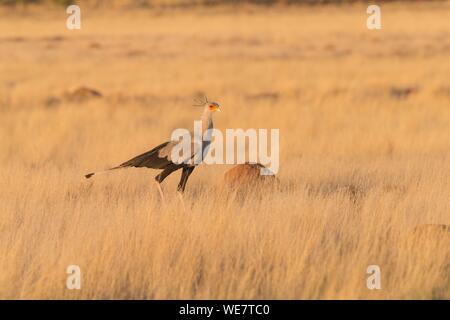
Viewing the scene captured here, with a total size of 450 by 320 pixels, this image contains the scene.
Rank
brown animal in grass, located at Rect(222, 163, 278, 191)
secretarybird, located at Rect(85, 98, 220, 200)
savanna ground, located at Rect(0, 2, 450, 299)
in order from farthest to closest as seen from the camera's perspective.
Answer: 1. brown animal in grass, located at Rect(222, 163, 278, 191)
2. secretarybird, located at Rect(85, 98, 220, 200)
3. savanna ground, located at Rect(0, 2, 450, 299)

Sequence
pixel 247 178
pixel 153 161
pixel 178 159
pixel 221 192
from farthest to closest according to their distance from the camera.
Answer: pixel 247 178
pixel 221 192
pixel 153 161
pixel 178 159

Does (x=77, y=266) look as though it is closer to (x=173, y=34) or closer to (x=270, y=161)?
(x=270, y=161)

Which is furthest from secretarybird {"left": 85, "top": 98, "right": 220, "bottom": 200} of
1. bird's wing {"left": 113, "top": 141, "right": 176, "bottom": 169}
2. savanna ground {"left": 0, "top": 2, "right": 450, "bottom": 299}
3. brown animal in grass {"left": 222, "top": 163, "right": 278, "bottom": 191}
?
brown animal in grass {"left": 222, "top": 163, "right": 278, "bottom": 191}

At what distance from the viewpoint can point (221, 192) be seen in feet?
24.5

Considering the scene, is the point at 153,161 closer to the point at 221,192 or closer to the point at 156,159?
the point at 156,159

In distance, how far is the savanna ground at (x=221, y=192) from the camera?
17.6ft

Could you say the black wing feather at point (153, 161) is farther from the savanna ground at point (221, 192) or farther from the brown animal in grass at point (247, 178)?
the brown animal in grass at point (247, 178)

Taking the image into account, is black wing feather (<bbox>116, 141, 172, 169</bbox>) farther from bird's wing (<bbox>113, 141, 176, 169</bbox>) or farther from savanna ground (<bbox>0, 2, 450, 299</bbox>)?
savanna ground (<bbox>0, 2, 450, 299</bbox>)

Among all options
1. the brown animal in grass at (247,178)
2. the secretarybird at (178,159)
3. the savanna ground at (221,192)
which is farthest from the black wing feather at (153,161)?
the brown animal in grass at (247,178)

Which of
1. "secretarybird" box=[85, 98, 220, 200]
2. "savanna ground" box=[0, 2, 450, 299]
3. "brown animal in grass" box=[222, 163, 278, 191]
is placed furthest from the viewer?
"brown animal in grass" box=[222, 163, 278, 191]

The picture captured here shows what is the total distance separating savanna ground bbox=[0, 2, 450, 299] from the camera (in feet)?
17.6

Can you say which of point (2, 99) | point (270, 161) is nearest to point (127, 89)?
point (2, 99)

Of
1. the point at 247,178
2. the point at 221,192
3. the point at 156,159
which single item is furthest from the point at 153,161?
the point at 247,178
